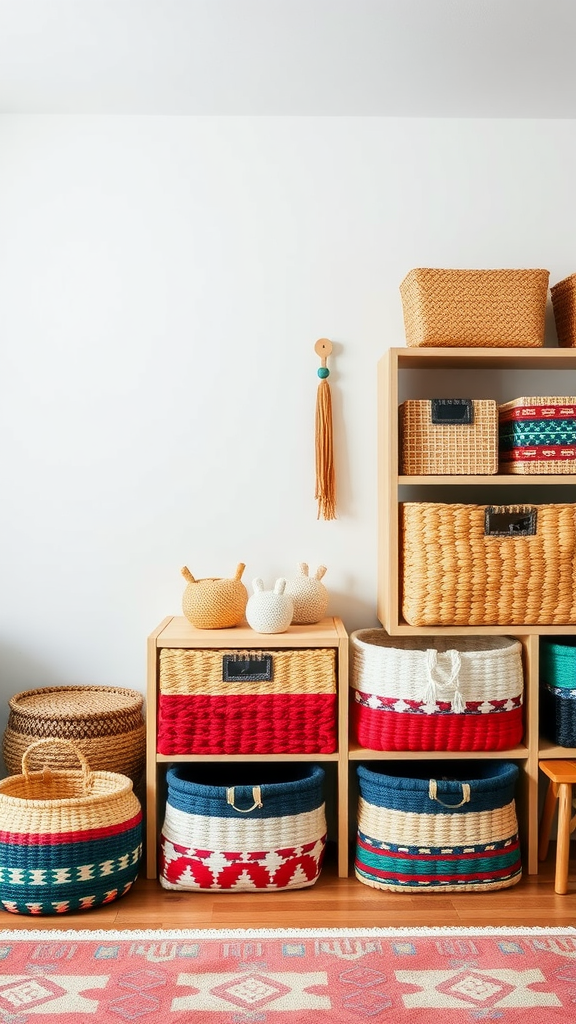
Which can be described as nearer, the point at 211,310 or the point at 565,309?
the point at 565,309

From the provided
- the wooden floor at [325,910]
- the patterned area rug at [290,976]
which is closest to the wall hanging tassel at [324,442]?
the wooden floor at [325,910]

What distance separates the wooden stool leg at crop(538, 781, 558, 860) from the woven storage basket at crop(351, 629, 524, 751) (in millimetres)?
203

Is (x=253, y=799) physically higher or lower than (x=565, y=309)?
lower

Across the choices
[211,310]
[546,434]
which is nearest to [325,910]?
[546,434]

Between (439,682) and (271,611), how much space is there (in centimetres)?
55

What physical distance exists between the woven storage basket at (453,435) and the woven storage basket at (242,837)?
3.40 ft

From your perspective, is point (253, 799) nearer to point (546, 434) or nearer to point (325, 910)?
point (325, 910)

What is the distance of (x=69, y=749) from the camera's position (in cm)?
273

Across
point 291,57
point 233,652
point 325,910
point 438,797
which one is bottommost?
point 325,910

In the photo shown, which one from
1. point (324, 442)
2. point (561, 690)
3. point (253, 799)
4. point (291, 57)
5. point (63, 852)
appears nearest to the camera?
point (63, 852)

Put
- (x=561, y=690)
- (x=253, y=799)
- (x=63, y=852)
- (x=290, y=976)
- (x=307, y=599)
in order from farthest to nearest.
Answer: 1. (x=307, y=599)
2. (x=561, y=690)
3. (x=253, y=799)
4. (x=63, y=852)
5. (x=290, y=976)

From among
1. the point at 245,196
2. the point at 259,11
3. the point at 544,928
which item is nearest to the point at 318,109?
the point at 245,196

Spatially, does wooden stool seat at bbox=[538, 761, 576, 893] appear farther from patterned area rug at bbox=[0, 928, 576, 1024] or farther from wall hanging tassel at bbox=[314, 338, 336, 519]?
wall hanging tassel at bbox=[314, 338, 336, 519]

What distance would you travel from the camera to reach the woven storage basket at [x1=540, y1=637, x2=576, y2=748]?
272cm
